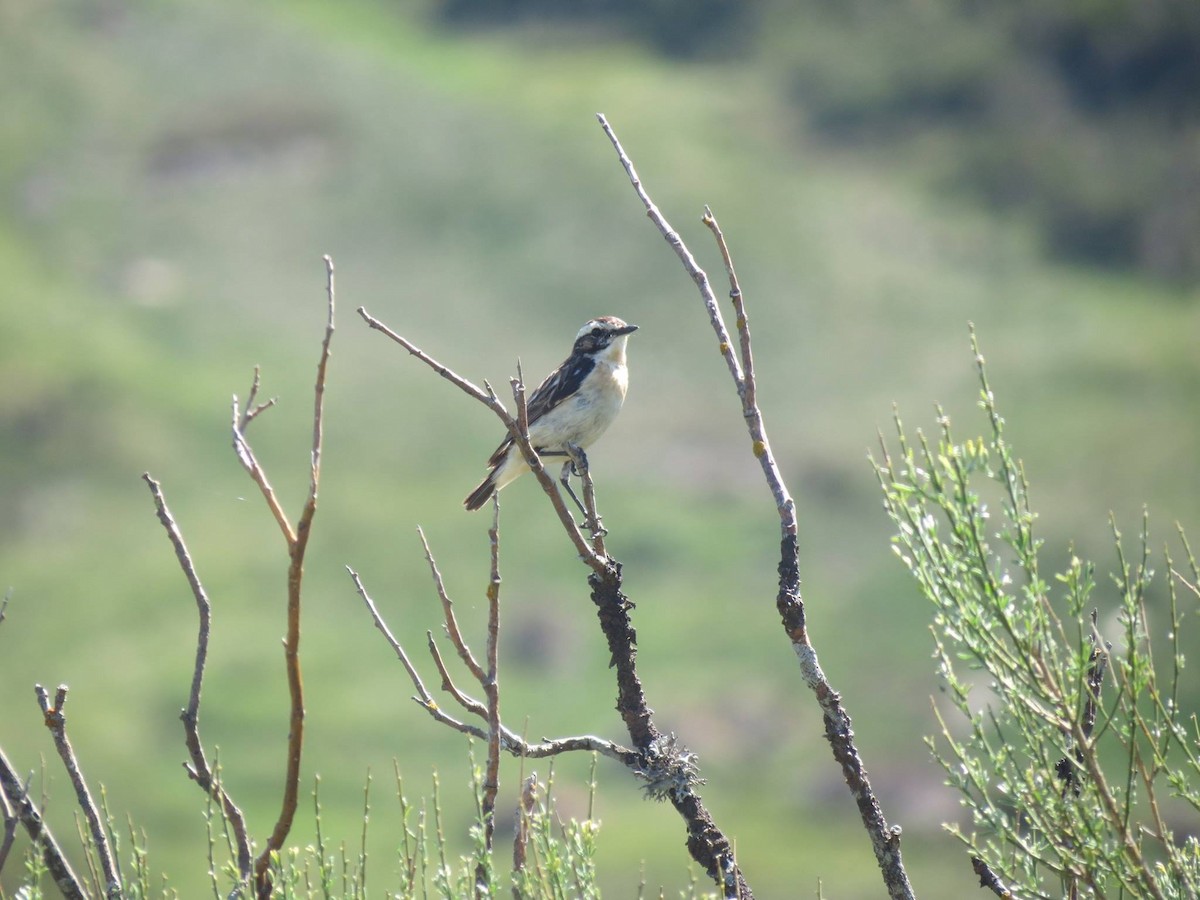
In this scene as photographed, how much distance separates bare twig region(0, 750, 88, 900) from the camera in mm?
4863

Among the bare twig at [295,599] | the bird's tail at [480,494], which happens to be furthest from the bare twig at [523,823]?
the bird's tail at [480,494]

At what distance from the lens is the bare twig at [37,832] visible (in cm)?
486

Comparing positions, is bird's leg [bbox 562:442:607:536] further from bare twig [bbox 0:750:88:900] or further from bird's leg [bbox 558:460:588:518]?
bare twig [bbox 0:750:88:900]

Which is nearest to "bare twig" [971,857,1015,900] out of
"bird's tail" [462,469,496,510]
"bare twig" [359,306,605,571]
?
"bare twig" [359,306,605,571]

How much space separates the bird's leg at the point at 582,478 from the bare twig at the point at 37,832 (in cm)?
289

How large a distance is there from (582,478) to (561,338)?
126 feet

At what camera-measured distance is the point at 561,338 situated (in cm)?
4606

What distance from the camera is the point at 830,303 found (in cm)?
4866

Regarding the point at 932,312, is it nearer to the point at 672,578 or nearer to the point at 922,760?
the point at 672,578

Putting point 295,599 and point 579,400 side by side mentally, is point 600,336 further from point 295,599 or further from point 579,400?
point 295,599

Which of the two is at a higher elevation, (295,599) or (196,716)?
(196,716)

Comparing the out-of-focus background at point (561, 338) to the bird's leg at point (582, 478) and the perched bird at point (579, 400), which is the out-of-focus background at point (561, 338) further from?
the bird's leg at point (582, 478)

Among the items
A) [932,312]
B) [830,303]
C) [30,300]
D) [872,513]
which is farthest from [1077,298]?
[30,300]

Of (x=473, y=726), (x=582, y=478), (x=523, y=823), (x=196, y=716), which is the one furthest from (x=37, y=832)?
(x=582, y=478)
